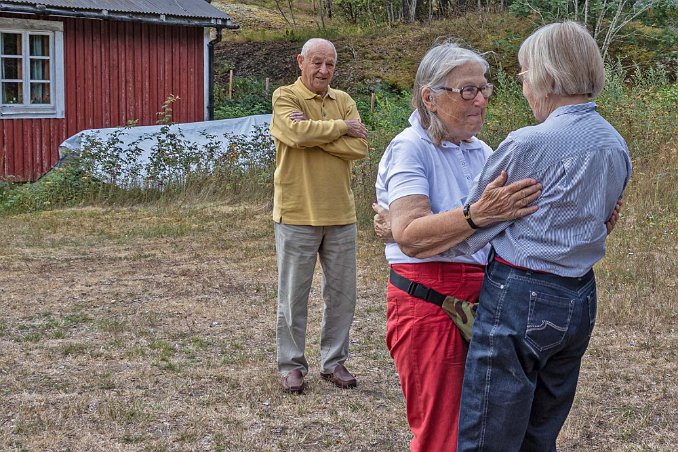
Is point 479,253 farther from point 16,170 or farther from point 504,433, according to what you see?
point 16,170

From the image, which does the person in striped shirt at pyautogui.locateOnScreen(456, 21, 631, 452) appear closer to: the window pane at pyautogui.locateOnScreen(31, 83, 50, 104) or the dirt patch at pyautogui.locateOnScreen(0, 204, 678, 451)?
the dirt patch at pyautogui.locateOnScreen(0, 204, 678, 451)

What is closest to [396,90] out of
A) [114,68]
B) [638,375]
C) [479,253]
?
[114,68]

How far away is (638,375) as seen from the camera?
537cm

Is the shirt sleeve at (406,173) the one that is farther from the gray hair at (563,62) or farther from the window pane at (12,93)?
the window pane at (12,93)

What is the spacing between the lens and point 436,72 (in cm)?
284

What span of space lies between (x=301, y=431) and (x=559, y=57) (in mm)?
2673

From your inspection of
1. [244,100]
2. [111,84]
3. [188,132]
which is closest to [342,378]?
[188,132]

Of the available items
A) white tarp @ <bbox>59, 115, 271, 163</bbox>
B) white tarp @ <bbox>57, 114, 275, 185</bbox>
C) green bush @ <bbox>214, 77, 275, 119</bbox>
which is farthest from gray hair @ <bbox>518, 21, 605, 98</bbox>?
green bush @ <bbox>214, 77, 275, 119</bbox>

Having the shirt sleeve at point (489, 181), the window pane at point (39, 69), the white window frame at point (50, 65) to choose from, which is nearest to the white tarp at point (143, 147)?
the white window frame at point (50, 65)

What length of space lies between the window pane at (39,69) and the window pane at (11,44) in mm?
329

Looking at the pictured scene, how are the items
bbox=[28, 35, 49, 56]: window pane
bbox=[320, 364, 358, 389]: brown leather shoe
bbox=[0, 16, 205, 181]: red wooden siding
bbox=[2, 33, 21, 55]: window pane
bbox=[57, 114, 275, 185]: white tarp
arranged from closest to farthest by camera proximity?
1. bbox=[320, 364, 358, 389]: brown leather shoe
2. bbox=[57, 114, 275, 185]: white tarp
3. bbox=[2, 33, 21, 55]: window pane
4. bbox=[0, 16, 205, 181]: red wooden siding
5. bbox=[28, 35, 49, 56]: window pane

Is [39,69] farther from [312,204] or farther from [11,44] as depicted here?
[312,204]

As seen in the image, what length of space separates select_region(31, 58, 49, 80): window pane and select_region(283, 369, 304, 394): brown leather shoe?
439 inches

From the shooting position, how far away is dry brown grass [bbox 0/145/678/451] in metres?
4.55
